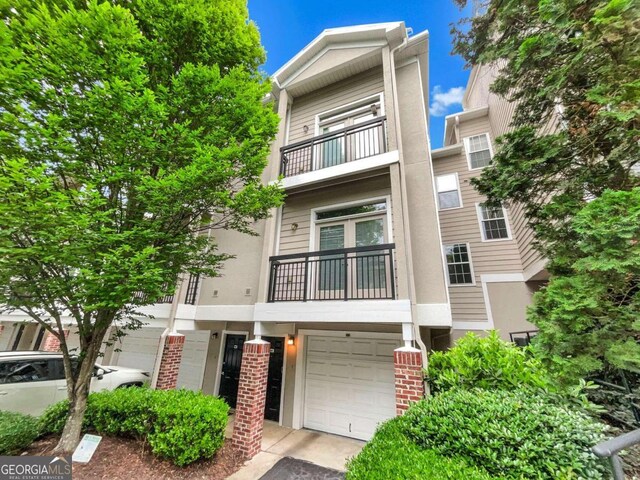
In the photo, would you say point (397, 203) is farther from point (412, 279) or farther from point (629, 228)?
point (629, 228)

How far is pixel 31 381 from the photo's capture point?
6242 mm

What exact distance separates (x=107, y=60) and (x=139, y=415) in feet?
19.6

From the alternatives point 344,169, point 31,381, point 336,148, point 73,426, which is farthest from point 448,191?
point 31,381

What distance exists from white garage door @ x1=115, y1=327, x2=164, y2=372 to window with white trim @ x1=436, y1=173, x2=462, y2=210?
1218 centimetres

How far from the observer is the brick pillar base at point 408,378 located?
423 centimetres

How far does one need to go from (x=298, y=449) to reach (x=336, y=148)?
7253 mm

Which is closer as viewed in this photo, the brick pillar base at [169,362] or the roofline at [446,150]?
the brick pillar base at [169,362]

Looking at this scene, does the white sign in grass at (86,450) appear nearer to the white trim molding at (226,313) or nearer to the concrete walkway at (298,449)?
the concrete walkway at (298,449)

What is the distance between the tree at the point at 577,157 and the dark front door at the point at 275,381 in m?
6.08

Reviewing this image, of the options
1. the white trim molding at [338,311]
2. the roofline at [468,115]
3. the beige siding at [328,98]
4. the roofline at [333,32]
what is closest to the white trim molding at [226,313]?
the white trim molding at [338,311]

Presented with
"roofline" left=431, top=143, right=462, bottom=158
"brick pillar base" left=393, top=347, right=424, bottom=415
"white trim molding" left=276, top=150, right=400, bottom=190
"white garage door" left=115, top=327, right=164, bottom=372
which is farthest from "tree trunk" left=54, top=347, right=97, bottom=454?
"roofline" left=431, top=143, right=462, bottom=158

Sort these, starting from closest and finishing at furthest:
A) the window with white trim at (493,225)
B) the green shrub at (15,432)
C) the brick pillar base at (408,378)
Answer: the green shrub at (15,432), the brick pillar base at (408,378), the window with white trim at (493,225)

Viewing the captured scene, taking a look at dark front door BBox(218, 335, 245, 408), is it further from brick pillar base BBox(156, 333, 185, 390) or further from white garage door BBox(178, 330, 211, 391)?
brick pillar base BBox(156, 333, 185, 390)

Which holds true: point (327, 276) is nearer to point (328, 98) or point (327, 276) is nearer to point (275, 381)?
point (275, 381)
